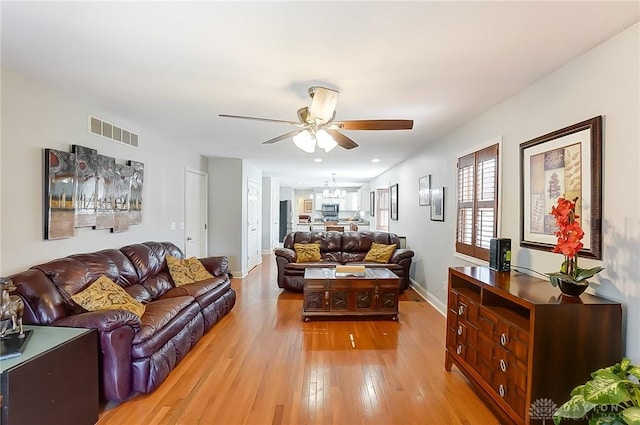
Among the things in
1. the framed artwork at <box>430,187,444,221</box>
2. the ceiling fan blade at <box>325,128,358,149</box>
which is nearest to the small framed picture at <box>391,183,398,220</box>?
the framed artwork at <box>430,187,444,221</box>

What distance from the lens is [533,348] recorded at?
172cm

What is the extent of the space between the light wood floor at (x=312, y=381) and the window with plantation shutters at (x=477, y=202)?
3.69ft

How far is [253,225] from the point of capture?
7.64 m

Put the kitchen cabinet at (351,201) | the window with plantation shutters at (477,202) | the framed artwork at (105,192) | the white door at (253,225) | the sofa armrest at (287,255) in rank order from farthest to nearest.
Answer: the kitchen cabinet at (351,201) < the white door at (253,225) < the sofa armrest at (287,255) < the framed artwork at (105,192) < the window with plantation shutters at (477,202)

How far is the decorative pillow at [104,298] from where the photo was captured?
96.6 inches

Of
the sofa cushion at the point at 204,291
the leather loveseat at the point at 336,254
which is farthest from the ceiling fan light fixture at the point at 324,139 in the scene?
the leather loveseat at the point at 336,254

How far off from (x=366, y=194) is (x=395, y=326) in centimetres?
821

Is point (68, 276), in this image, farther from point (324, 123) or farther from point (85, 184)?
point (324, 123)

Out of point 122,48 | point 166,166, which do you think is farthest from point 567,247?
point 166,166

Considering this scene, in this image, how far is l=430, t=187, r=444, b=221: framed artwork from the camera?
4.45 meters

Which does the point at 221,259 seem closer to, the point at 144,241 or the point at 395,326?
the point at 144,241

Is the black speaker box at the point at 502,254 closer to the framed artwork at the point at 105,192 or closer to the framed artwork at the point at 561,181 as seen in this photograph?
the framed artwork at the point at 561,181

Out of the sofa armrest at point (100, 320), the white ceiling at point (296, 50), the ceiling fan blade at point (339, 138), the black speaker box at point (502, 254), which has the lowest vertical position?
the sofa armrest at point (100, 320)

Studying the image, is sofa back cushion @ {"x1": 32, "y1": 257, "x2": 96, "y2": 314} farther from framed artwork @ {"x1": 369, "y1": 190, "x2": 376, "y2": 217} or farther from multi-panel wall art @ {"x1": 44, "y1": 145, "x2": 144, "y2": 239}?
framed artwork @ {"x1": 369, "y1": 190, "x2": 376, "y2": 217}
